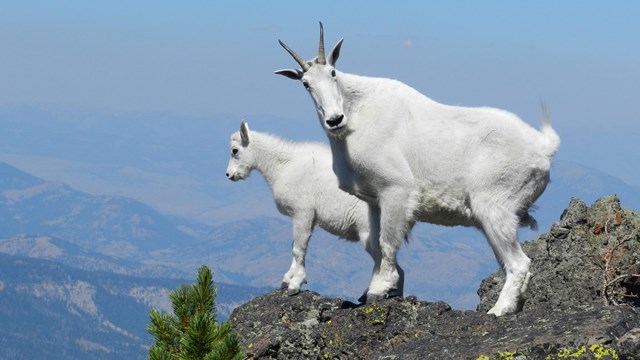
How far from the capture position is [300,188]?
67.2ft

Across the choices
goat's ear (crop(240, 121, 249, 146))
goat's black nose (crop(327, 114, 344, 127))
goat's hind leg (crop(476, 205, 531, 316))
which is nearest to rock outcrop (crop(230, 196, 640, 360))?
goat's hind leg (crop(476, 205, 531, 316))

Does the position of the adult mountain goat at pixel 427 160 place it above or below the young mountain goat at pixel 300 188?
below

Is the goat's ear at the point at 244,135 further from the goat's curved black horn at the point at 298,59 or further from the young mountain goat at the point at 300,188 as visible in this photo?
the goat's curved black horn at the point at 298,59

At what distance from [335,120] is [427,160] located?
1.31m

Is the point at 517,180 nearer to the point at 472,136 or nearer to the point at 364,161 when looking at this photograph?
the point at 472,136

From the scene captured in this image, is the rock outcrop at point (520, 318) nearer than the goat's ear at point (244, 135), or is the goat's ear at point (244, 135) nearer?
the rock outcrop at point (520, 318)

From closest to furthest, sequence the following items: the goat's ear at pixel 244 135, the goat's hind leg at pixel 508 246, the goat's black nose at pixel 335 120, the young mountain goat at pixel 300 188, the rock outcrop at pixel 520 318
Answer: the rock outcrop at pixel 520 318 < the goat's hind leg at pixel 508 246 < the goat's black nose at pixel 335 120 < the young mountain goat at pixel 300 188 < the goat's ear at pixel 244 135

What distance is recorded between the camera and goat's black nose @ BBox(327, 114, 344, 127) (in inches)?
557

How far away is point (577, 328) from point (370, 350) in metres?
3.42

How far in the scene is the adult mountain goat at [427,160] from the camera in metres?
14.0

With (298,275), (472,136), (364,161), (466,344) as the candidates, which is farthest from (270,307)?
(466,344)

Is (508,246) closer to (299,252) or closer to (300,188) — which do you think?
(299,252)

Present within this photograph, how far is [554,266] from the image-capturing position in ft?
53.6

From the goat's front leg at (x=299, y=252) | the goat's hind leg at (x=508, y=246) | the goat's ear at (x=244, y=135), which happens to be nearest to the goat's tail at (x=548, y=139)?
the goat's hind leg at (x=508, y=246)
